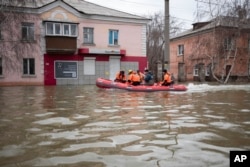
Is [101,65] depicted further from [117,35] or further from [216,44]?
[216,44]

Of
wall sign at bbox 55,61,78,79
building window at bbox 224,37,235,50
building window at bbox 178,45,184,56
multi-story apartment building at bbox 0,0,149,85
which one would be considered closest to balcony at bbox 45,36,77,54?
multi-story apartment building at bbox 0,0,149,85

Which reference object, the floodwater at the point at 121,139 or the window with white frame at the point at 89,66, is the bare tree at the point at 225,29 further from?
the floodwater at the point at 121,139

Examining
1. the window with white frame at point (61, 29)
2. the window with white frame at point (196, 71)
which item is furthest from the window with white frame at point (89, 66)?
the window with white frame at point (196, 71)

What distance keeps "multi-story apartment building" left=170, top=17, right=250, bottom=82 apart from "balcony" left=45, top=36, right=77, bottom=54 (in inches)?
452

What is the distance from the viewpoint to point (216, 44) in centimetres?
2850

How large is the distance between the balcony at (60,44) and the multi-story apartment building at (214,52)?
37.7 feet

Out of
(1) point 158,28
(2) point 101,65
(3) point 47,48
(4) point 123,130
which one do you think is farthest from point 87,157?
(1) point 158,28

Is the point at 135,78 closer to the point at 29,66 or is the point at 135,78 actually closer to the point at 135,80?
the point at 135,80

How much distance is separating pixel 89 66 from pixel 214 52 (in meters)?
11.6

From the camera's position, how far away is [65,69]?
27.8 metres

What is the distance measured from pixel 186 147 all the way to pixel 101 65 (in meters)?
24.4

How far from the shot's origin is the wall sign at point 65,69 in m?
27.6

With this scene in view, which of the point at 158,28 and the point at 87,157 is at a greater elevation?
the point at 158,28

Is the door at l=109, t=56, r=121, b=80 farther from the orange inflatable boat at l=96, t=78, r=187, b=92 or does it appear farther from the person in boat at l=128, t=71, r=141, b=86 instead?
the person in boat at l=128, t=71, r=141, b=86
